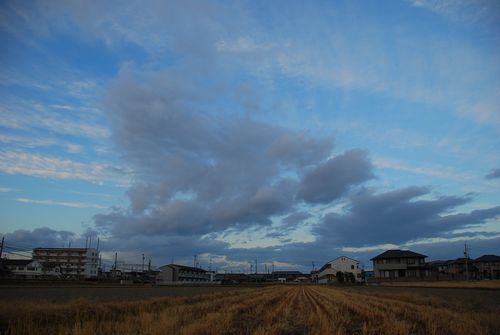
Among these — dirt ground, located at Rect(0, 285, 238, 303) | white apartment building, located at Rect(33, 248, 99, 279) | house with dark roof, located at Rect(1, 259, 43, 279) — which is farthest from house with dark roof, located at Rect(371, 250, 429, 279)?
house with dark roof, located at Rect(1, 259, 43, 279)

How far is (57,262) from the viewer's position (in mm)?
124188

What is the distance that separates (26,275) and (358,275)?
296ft

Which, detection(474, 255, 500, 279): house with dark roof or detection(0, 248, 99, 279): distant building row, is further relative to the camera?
detection(0, 248, 99, 279): distant building row

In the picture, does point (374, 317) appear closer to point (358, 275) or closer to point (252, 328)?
point (252, 328)

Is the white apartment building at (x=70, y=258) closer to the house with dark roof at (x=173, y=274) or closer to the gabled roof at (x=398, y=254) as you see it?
the house with dark roof at (x=173, y=274)

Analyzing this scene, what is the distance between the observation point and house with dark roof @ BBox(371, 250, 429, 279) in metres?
82.1

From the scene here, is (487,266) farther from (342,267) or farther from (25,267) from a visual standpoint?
(25,267)

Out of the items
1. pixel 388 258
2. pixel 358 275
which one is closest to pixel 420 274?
pixel 388 258

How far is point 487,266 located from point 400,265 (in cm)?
3352

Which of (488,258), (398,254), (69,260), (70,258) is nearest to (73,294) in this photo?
(398,254)

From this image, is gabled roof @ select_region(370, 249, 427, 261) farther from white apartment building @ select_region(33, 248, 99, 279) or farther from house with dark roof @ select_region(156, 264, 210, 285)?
white apartment building @ select_region(33, 248, 99, 279)

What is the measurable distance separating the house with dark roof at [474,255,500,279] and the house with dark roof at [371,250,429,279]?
2379 cm

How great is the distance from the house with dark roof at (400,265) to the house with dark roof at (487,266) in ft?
78.0

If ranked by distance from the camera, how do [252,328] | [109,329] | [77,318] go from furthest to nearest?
[77,318] < [252,328] < [109,329]
